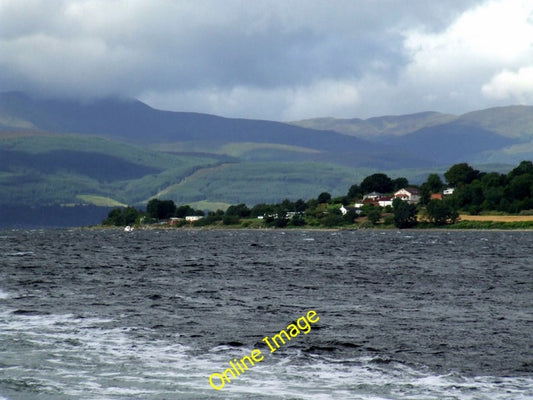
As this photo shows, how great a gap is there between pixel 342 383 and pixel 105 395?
7967 mm

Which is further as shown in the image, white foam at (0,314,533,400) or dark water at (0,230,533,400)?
dark water at (0,230,533,400)

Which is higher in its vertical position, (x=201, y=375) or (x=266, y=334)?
(x=266, y=334)

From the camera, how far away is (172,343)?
3694cm

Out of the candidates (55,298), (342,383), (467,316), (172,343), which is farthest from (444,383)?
(55,298)

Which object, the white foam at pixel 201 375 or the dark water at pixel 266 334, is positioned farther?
the dark water at pixel 266 334

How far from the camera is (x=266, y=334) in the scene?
39.2 metres

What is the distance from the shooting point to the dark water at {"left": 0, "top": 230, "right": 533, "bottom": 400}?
94.2 ft

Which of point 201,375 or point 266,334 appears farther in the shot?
point 266,334

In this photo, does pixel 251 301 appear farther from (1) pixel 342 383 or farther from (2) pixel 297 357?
(1) pixel 342 383

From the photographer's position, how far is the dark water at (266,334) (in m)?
28.7

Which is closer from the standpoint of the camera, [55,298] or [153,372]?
[153,372]

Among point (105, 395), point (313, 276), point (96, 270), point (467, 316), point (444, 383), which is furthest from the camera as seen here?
point (96, 270)

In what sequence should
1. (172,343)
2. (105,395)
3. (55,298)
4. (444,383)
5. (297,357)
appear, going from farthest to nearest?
(55,298)
(172,343)
(297,357)
(444,383)
(105,395)

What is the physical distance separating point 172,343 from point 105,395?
9.87m
